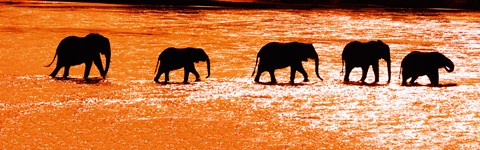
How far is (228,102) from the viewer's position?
1566 centimetres

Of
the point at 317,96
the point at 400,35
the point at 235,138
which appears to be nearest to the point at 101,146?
the point at 235,138

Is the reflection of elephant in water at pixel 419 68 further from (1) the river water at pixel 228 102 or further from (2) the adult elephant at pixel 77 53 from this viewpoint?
(2) the adult elephant at pixel 77 53

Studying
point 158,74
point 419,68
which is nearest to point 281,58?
point 158,74

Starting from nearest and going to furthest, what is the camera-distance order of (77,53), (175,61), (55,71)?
(175,61), (77,53), (55,71)

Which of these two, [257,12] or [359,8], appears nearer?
[257,12]

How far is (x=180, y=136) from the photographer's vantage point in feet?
41.4

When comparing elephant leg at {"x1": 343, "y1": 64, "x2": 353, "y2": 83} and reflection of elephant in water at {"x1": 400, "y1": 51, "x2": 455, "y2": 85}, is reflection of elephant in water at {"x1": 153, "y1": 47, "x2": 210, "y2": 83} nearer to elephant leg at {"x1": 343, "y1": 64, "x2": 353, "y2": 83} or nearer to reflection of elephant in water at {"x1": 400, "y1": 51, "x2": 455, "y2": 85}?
elephant leg at {"x1": 343, "y1": 64, "x2": 353, "y2": 83}

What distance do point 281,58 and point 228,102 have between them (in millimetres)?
2778

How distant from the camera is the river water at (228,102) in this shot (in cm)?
1244

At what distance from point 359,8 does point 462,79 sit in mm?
28761

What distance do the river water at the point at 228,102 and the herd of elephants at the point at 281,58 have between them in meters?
0.28

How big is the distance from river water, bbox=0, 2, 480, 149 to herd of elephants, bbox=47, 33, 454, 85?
28 cm

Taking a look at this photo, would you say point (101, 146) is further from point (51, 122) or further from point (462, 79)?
point (462, 79)

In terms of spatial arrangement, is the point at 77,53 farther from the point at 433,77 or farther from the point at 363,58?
the point at 433,77
